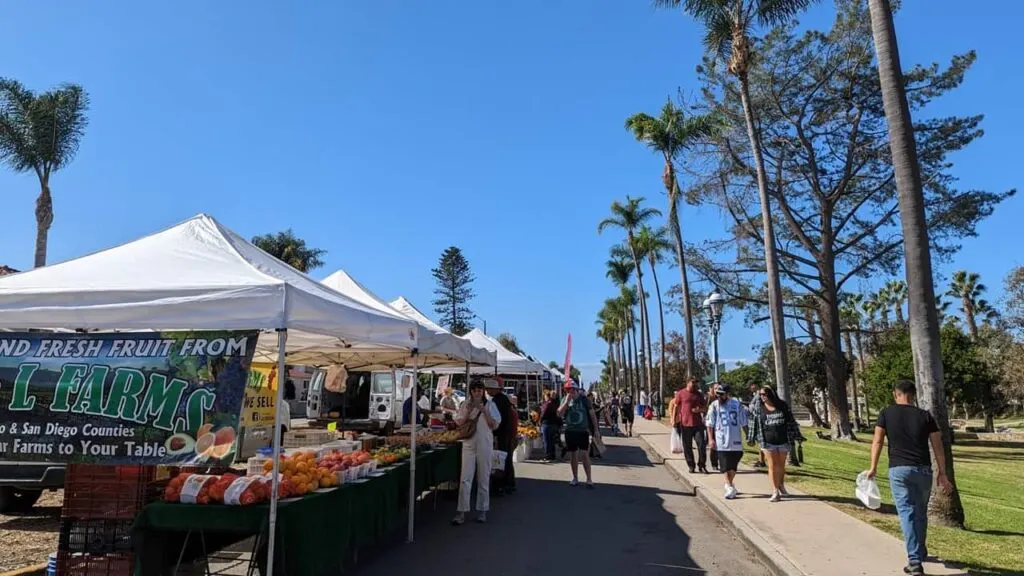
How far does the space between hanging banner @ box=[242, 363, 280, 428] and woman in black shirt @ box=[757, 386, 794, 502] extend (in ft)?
25.4

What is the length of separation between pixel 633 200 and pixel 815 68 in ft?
66.2

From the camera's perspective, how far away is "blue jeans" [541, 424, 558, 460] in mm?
16172

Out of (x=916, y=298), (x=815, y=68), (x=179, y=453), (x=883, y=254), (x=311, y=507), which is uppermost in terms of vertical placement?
(x=815, y=68)

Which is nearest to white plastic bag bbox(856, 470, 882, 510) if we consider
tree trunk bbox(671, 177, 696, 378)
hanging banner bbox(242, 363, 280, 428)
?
hanging banner bbox(242, 363, 280, 428)

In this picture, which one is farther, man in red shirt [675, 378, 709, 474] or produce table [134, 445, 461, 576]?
man in red shirt [675, 378, 709, 474]

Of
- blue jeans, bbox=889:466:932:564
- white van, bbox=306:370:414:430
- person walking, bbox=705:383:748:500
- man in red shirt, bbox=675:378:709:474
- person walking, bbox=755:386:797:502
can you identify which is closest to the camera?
blue jeans, bbox=889:466:932:564

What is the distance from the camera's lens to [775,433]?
31.0 ft

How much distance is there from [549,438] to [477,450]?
25.7 feet

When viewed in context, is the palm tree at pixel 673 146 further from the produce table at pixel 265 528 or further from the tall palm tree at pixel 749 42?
the produce table at pixel 265 528

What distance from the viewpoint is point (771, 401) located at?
9.55m

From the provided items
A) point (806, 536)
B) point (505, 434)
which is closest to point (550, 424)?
point (505, 434)

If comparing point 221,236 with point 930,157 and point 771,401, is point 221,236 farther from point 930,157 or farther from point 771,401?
point 930,157

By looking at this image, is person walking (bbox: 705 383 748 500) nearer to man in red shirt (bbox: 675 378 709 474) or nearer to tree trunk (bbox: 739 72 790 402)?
man in red shirt (bbox: 675 378 709 474)

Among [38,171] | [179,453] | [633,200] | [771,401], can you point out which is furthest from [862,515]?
[633,200]
